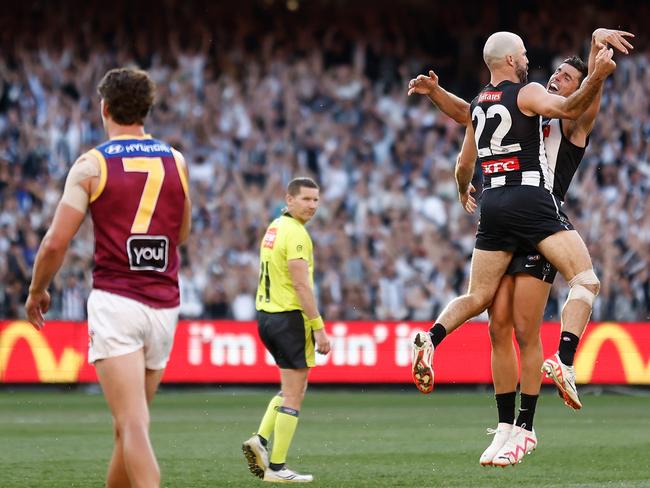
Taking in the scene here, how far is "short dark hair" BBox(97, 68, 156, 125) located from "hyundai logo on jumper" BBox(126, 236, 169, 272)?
1.93 feet

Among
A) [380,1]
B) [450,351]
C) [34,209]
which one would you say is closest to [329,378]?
[450,351]

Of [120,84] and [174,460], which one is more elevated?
[120,84]

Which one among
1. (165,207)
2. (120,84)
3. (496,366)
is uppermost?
(120,84)

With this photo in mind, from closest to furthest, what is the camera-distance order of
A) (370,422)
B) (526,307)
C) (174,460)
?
(526,307), (174,460), (370,422)

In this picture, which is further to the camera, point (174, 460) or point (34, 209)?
point (34, 209)

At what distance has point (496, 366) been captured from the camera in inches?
360

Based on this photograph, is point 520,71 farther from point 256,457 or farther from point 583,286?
point 256,457

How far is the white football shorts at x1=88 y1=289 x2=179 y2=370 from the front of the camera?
6141 millimetres

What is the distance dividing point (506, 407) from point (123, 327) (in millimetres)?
3748

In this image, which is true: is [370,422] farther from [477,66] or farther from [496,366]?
[477,66]

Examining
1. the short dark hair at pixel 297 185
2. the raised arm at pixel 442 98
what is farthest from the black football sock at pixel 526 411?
the short dark hair at pixel 297 185

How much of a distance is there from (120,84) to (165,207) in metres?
0.63

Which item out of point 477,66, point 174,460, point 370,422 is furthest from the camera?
point 477,66

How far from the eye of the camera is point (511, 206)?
A: 866 cm
